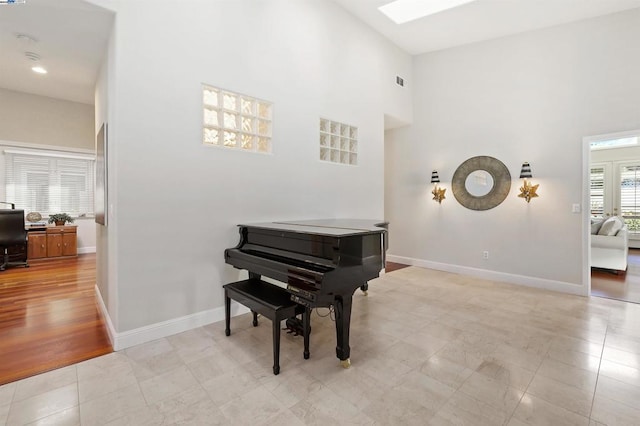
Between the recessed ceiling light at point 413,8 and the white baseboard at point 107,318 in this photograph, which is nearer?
the white baseboard at point 107,318

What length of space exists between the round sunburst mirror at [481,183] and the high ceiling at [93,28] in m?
2.00

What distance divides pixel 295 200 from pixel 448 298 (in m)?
2.34

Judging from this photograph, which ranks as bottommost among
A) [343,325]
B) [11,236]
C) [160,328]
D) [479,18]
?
[160,328]

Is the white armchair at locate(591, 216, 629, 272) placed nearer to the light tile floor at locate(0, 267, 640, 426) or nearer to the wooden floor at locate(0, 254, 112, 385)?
the light tile floor at locate(0, 267, 640, 426)

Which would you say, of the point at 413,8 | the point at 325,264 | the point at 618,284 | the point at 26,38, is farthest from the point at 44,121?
the point at 618,284

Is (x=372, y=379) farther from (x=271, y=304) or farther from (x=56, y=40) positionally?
(x=56, y=40)

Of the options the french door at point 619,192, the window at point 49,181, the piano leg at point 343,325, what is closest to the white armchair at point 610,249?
the french door at point 619,192

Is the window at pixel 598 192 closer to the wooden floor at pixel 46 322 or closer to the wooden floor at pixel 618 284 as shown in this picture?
the wooden floor at pixel 618 284

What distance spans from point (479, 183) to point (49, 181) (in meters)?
8.20

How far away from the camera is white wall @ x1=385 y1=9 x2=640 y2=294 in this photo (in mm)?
3848

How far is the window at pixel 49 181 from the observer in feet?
18.1

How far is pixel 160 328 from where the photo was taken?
2590 millimetres

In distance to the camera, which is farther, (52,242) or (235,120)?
(52,242)

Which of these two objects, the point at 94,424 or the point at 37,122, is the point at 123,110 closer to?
the point at 94,424
